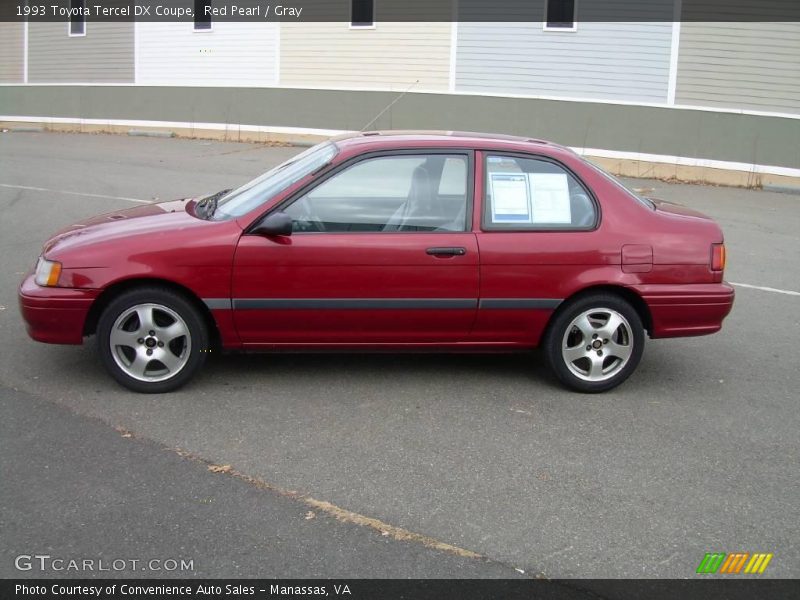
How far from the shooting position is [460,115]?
2016cm

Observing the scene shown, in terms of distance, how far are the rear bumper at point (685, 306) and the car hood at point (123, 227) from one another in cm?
288

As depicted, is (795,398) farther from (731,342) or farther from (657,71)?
(657,71)

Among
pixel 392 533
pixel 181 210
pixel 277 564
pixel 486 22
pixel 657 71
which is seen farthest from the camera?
pixel 486 22

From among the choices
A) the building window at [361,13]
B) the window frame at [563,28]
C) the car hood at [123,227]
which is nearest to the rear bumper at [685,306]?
the car hood at [123,227]

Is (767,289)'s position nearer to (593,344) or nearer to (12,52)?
(593,344)

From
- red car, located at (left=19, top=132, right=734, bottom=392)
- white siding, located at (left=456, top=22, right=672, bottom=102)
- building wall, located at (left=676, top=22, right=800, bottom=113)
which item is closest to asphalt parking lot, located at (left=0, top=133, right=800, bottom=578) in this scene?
red car, located at (left=19, top=132, right=734, bottom=392)

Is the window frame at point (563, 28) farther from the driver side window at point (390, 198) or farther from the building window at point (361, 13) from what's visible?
the driver side window at point (390, 198)

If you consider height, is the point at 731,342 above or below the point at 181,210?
below

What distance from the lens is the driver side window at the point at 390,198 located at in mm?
5703

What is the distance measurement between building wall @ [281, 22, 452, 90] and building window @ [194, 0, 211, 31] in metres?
2.73

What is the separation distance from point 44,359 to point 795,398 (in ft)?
16.3

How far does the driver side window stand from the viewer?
5703mm

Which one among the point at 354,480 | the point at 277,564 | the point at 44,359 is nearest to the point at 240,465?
the point at 354,480

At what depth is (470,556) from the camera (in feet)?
12.9
